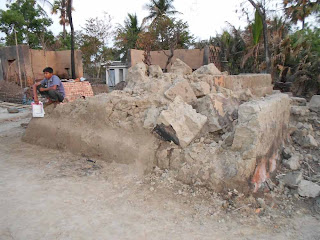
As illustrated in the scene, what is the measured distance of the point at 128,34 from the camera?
21.2 m

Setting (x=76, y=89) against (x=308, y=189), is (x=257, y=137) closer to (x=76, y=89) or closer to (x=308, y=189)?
(x=308, y=189)

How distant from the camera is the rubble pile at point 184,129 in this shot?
115 inches

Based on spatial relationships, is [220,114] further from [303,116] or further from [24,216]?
[24,216]

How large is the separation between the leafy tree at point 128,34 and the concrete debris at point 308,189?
723 inches

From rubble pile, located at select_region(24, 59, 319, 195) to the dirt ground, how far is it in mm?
222

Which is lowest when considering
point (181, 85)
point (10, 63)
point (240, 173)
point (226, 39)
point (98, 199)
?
point (98, 199)

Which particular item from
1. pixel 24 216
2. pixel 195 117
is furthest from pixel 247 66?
pixel 24 216

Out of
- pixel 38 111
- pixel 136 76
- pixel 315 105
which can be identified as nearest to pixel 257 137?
pixel 136 76

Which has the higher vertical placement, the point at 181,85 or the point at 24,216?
the point at 181,85

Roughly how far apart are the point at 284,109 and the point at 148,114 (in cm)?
209

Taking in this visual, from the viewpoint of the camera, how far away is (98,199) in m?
2.78

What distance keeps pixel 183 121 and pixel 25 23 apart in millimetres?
21161

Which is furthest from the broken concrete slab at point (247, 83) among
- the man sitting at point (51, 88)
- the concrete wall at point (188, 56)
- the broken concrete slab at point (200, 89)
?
the concrete wall at point (188, 56)

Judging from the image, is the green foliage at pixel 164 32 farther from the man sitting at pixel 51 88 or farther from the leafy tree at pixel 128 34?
the man sitting at pixel 51 88
